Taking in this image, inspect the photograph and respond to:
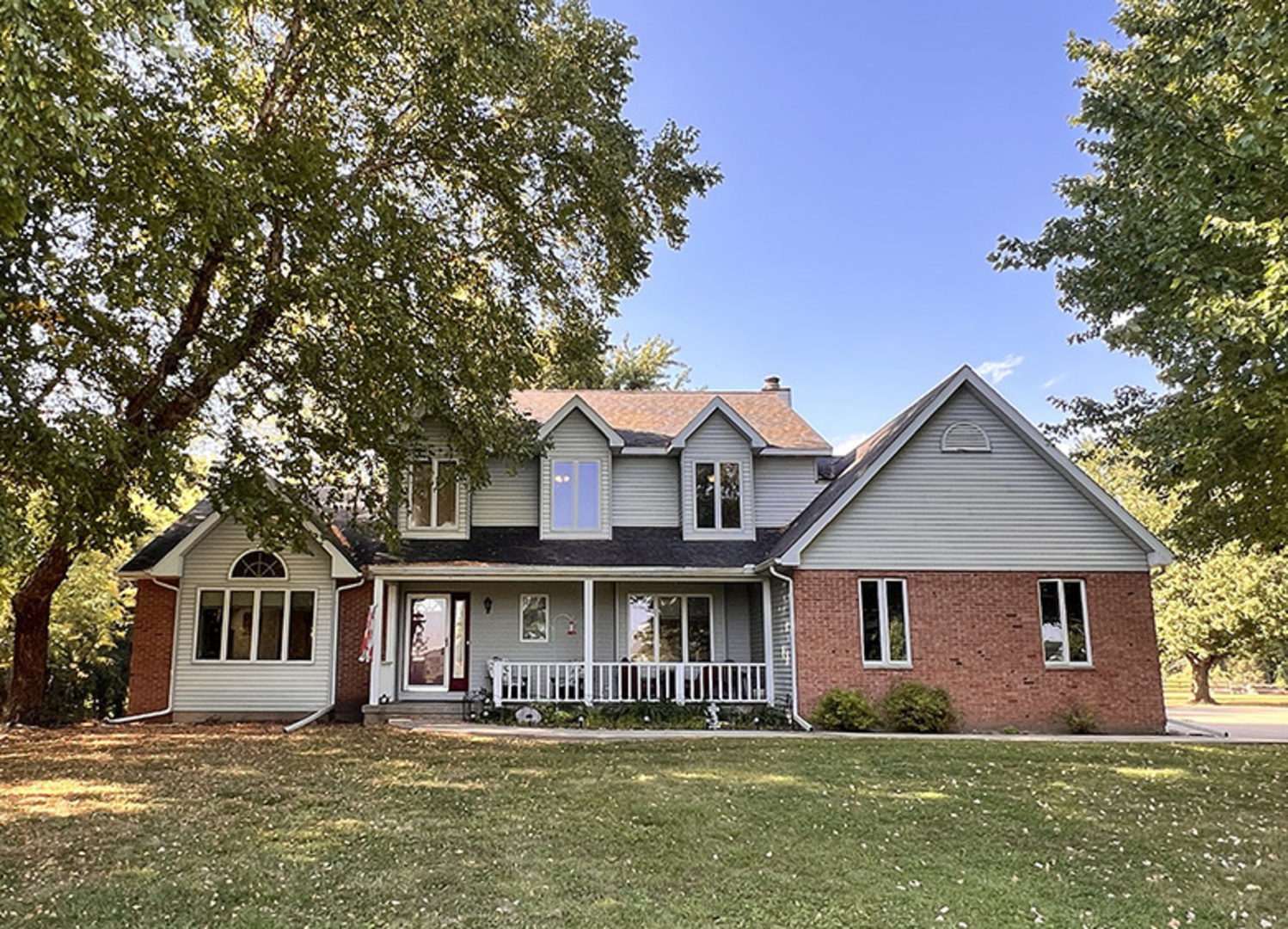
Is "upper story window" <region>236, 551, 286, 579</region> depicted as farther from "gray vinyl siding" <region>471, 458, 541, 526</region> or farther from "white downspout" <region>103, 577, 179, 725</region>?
"gray vinyl siding" <region>471, 458, 541, 526</region>

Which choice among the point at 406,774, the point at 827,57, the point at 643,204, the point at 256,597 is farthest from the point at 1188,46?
the point at 256,597

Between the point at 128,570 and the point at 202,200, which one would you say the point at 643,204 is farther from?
the point at 128,570

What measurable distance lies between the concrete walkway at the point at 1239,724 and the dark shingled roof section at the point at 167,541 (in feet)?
62.7

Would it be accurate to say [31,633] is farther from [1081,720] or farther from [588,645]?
[1081,720]

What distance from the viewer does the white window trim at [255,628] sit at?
54.9 ft

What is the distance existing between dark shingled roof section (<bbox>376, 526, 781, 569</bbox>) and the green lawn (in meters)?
5.40

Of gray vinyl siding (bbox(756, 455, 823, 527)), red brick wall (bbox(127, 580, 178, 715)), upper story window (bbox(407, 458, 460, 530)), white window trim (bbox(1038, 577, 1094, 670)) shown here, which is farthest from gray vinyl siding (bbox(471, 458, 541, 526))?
white window trim (bbox(1038, 577, 1094, 670))

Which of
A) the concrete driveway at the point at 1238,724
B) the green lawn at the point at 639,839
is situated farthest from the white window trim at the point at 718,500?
the concrete driveway at the point at 1238,724

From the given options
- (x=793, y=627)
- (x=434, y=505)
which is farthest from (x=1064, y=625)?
(x=434, y=505)

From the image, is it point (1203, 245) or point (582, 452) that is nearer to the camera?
point (1203, 245)

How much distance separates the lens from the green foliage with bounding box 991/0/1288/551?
26.7 feet

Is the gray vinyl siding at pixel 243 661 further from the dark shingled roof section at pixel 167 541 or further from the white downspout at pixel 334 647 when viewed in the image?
the dark shingled roof section at pixel 167 541

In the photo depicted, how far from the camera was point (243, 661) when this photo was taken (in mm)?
16703

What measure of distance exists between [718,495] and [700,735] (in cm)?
610
